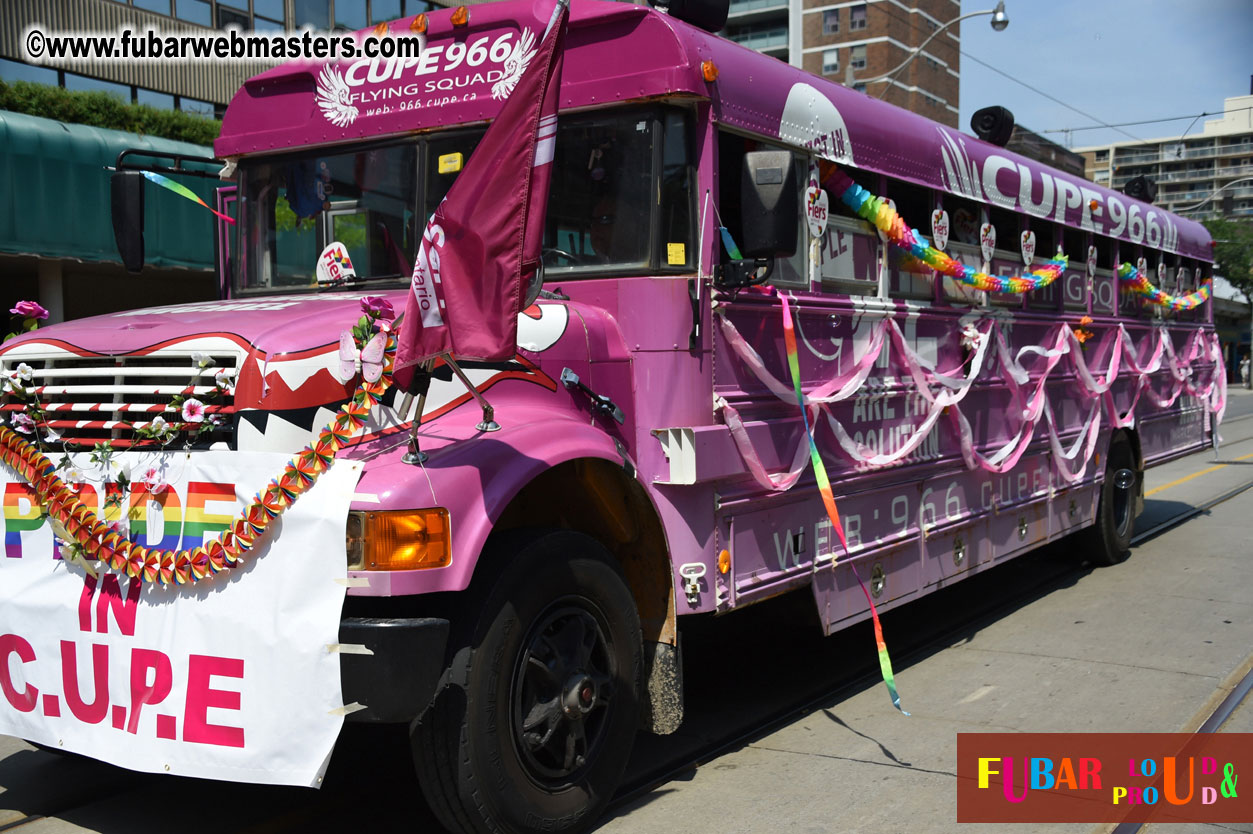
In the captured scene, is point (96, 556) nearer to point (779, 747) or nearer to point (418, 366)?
point (418, 366)

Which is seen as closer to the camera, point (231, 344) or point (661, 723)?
point (231, 344)

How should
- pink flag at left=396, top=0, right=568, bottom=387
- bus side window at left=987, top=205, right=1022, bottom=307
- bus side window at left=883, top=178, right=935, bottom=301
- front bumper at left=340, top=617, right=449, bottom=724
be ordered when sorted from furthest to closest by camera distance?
bus side window at left=987, top=205, right=1022, bottom=307 → bus side window at left=883, top=178, right=935, bottom=301 → pink flag at left=396, top=0, right=568, bottom=387 → front bumper at left=340, top=617, right=449, bottom=724

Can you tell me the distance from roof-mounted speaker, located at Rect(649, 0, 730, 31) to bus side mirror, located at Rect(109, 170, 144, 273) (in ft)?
8.55

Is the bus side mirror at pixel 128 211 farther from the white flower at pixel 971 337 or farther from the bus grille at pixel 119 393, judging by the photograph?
the white flower at pixel 971 337


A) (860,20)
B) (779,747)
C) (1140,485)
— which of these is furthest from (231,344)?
(860,20)

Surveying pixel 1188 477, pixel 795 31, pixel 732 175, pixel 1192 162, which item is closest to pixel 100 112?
pixel 732 175

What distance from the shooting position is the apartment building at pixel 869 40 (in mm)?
65000

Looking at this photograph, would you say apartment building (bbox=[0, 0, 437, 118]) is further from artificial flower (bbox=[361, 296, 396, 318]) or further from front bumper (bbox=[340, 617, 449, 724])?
front bumper (bbox=[340, 617, 449, 724])

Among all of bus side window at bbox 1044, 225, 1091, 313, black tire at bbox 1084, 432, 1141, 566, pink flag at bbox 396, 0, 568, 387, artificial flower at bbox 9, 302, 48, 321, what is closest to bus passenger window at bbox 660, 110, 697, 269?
pink flag at bbox 396, 0, 568, 387

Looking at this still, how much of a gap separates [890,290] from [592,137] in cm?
220

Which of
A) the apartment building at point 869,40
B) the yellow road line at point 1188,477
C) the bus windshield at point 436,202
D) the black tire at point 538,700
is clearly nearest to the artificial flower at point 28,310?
the bus windshield at point 436,202

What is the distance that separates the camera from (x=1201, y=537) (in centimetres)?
1083

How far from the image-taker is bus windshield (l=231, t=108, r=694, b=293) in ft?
14.9

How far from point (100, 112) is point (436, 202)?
15.4 m
